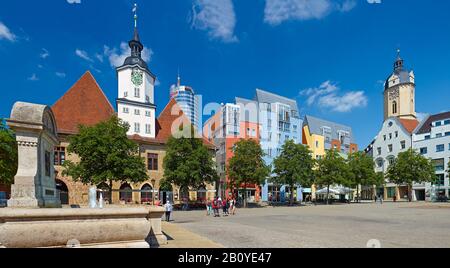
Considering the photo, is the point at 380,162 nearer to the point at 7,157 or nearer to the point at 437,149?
the point at 437,149

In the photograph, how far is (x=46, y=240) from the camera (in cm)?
553

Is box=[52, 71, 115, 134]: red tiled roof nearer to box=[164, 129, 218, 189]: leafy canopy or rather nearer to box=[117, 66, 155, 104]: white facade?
box=[117, 66, 155, 104]: white facade

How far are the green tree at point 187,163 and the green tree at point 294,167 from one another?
13754 mm

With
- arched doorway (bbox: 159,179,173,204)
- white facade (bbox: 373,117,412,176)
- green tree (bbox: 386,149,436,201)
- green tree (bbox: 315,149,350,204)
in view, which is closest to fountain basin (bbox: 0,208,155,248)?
arched doorway (bbox: 159,179,173,204)

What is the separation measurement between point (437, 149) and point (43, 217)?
76.1 metres

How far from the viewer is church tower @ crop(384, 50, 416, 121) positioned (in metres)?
82.7

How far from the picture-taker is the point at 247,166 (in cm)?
4238

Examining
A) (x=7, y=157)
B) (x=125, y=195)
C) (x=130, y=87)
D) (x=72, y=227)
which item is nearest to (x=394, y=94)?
(x=130, y=87)

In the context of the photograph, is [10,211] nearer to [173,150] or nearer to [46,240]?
[46,240]

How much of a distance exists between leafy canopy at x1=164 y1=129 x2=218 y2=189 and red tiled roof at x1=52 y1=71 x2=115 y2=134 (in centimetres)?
1071

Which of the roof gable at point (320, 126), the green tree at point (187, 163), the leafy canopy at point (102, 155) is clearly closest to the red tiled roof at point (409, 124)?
the roof gable at point (320, 126)
